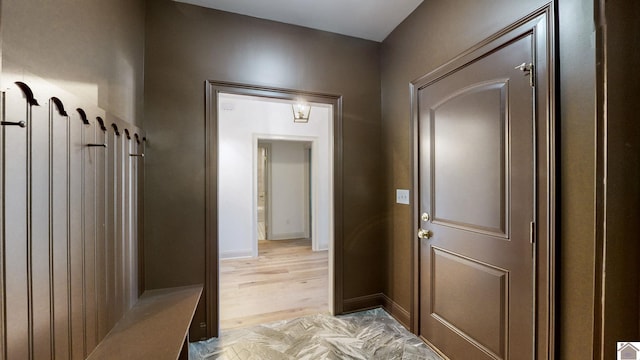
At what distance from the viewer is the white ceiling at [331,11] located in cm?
202

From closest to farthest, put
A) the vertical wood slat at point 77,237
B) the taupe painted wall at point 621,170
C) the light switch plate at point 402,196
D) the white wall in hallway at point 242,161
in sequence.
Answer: the taupe painted wall at point 621,170 → the vertical wood slat at point 77,237 → the light switch plate at point 402,196 → the white wall in hallway at point 242,161

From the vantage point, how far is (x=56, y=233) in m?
0.97

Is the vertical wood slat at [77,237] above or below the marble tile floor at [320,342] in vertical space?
above

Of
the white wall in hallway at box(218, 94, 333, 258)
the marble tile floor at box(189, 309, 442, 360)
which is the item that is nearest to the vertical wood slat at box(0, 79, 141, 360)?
the marble tile floor at box(189, 309, 442, 360)

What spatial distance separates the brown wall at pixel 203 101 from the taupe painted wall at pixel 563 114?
0.34 meters

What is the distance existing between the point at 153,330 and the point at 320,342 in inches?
46.2

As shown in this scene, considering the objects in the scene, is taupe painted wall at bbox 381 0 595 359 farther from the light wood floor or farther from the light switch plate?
the light wood floor

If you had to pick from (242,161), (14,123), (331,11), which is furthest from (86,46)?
(242,161)

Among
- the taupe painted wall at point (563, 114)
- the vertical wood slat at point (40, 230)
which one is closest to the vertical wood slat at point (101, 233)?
the vertical wood slat at point (40, 230)

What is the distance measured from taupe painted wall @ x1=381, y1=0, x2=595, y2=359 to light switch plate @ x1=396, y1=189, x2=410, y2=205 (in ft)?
0.17

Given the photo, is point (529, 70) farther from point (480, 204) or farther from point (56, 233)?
point (56, 233)

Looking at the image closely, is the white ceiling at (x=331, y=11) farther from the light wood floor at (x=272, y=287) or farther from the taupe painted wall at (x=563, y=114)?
the light wood floor at (x=272, y=287)

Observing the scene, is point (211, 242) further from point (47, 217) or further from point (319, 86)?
point (319, 86)

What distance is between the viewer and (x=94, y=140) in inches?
48.4
